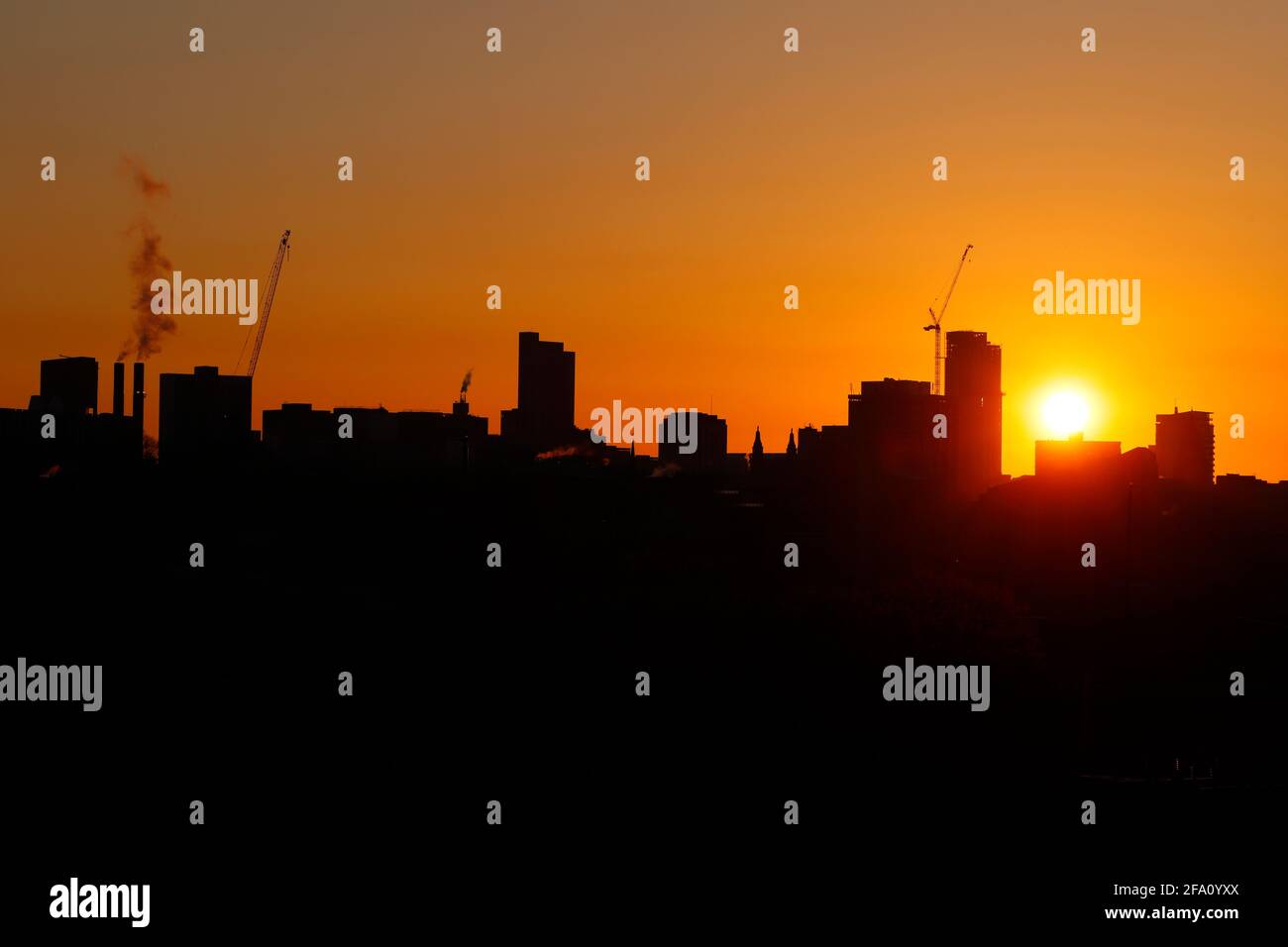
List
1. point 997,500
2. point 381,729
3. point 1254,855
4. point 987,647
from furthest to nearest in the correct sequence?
point 997,500, point 987,647, point 381,729, point 1254,855

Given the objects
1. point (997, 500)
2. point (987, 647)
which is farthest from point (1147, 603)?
point (987, 647)
